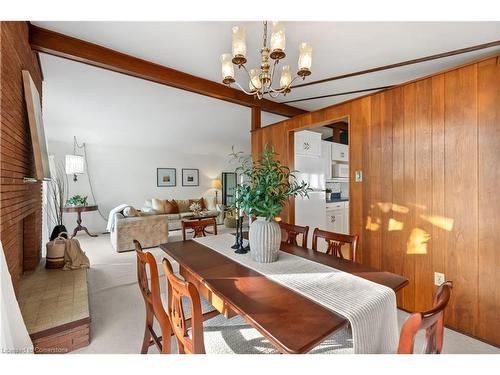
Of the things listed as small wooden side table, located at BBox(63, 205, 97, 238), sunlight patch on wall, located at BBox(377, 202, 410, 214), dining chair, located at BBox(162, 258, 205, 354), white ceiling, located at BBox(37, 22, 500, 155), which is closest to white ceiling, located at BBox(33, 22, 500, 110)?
white ceiling, located at BBox(37, 22, 500, 155)

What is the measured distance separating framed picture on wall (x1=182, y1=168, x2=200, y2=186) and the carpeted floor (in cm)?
420

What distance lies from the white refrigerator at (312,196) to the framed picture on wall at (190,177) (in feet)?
15.2

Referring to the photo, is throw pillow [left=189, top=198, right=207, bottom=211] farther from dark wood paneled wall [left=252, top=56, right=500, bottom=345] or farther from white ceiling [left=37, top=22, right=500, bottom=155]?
dark wood paneled wall [left=252, top=56, right=500, bottom=345]

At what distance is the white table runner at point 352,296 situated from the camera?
92cm

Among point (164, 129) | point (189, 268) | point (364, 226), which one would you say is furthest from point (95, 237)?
point (364, 226)

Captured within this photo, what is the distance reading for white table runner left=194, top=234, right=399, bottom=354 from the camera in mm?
921

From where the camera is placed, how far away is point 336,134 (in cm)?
497

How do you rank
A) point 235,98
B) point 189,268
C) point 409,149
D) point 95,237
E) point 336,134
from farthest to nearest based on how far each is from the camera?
point 95,237, point 336,134, point 235,98, point 409,149, point 189,268

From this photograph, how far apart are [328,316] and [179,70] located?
303 centimetres

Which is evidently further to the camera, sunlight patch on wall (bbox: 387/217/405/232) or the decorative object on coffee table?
the decorative object on coffee table

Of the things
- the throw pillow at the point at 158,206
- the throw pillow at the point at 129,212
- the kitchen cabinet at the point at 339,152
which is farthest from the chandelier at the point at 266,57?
the throw pillow at the point at 158,206

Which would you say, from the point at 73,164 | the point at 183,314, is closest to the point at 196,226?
the point at 183,314

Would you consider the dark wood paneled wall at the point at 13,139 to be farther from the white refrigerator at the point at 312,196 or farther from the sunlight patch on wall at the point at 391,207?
the white refrigerator at the point at 312,196

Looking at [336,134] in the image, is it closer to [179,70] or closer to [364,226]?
[364,226]
